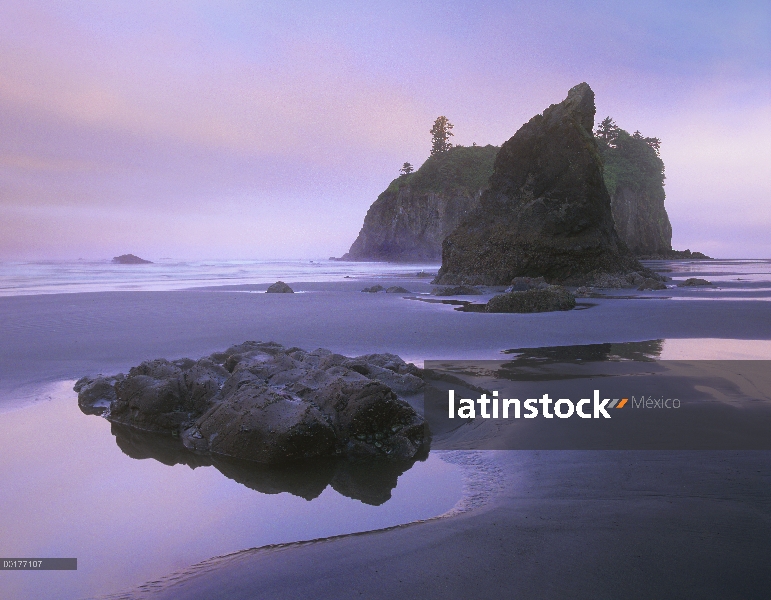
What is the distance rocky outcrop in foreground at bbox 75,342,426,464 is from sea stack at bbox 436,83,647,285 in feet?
48.8

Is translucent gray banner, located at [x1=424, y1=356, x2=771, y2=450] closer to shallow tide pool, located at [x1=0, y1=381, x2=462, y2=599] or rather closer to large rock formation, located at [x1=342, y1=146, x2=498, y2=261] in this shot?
shallow tide pool, located at [x1=0, y1=381, x2=462, y2=599]

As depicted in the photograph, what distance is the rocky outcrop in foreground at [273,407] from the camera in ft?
11.7

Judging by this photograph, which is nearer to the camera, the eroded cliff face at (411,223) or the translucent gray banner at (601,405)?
the translucent gray banner at (601,405)

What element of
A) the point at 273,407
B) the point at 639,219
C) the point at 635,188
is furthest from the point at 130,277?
the point at 635,188

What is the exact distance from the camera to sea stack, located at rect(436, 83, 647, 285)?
18.9 meters

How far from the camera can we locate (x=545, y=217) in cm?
1950

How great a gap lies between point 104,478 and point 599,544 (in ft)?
8.79

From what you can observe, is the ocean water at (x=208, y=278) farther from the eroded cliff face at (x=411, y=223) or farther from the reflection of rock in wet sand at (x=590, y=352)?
the eroded cliff face at (x=411, y=223)

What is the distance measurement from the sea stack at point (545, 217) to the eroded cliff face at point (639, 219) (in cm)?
4342

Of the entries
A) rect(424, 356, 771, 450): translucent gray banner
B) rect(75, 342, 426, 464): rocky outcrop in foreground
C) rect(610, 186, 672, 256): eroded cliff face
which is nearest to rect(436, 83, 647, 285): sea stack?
rect(424, 356, 771, 450): translucent gray banner

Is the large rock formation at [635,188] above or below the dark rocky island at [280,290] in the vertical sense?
above

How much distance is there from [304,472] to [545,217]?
1769 centimetres

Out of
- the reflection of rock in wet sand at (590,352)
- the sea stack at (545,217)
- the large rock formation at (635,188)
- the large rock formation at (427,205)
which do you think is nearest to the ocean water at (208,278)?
the sea stack at (545,217)

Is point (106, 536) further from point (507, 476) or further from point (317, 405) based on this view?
point (507, 476)
